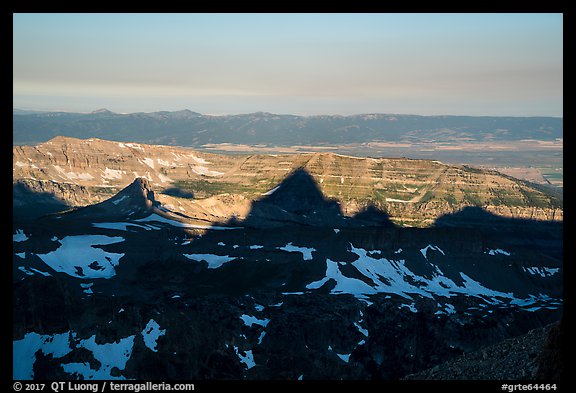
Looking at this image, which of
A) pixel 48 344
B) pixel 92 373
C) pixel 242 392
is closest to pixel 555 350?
pixel 242 392

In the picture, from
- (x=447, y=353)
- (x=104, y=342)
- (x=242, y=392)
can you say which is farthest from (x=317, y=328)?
(x=242, y=392)

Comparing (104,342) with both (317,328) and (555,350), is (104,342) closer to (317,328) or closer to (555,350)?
(317,328)

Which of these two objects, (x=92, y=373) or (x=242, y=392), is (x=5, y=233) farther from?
(x=92, y=373)

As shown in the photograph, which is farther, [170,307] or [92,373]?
[170,307]
